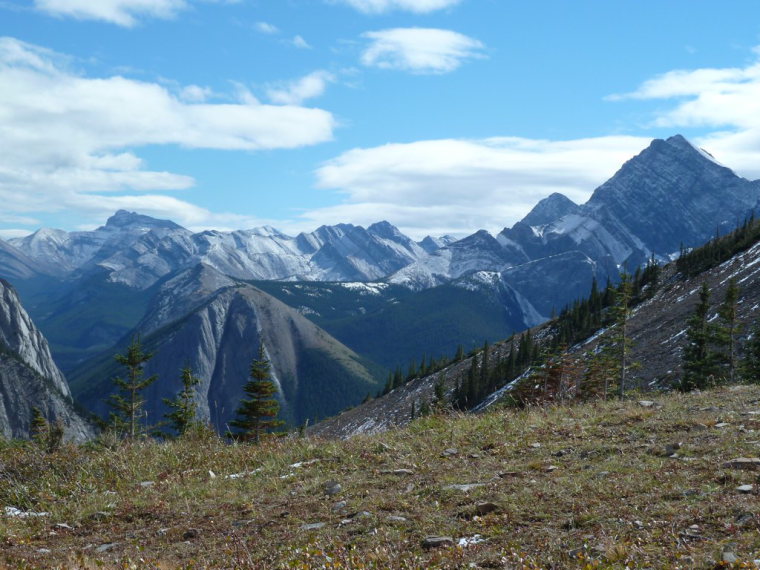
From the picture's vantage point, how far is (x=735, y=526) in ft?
21.8

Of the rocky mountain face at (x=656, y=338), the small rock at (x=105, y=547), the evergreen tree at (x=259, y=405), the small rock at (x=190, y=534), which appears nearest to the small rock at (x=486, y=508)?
the small rock at (x=190, y=534)

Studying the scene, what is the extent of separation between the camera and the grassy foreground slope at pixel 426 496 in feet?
22.8

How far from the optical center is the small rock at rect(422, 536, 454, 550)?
7.36 m

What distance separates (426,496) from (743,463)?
15.4ft

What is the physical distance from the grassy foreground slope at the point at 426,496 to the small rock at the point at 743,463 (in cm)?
4

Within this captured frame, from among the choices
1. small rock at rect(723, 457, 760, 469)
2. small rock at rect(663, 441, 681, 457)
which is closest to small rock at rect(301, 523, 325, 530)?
small rock at rect(663, 441, 681, 457)

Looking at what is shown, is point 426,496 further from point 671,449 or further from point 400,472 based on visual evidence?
point 671,449

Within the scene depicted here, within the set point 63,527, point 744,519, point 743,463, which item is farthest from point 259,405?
point 744,519

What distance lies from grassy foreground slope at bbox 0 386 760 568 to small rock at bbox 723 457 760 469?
0.04 meters

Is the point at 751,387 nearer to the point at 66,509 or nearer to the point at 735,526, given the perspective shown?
the point at 735,526

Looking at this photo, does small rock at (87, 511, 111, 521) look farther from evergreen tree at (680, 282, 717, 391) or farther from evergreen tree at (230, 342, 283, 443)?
evergreen tree at (680, 282, 717, 391)

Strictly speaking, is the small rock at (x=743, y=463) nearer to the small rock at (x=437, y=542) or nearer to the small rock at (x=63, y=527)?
the small rock at (x=437, y=542)

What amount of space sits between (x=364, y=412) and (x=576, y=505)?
134923mm

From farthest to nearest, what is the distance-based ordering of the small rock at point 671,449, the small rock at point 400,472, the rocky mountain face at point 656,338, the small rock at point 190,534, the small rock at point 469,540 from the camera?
the rocky mountain face at point 656,338 → the small rock at point 400,472 → the small rock at point 671,449 → the small rock at point 190,534 → the small rock at point 469,540
